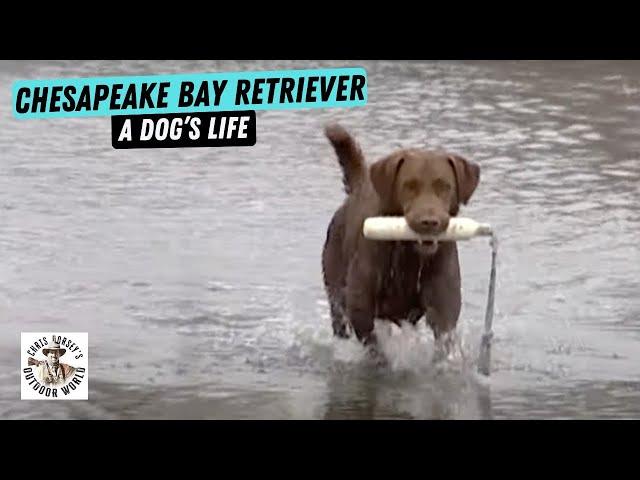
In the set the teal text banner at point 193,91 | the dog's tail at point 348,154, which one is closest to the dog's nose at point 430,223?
the dog's tail at point 348,154

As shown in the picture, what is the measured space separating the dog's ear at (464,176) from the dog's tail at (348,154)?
3.11 ft

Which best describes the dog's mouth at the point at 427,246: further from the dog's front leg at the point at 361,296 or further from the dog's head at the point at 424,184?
the dog's front leg at the point at 361,296

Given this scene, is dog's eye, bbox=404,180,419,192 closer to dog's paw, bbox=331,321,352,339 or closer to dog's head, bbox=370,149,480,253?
dog's head, bbox=370,149,480,253

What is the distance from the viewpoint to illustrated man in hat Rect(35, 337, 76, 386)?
20.9ft

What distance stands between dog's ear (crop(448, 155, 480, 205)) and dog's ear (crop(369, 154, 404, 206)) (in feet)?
0.81

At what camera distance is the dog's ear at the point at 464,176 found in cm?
636

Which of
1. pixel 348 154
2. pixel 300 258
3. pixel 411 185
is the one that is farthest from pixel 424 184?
pixel 300 258

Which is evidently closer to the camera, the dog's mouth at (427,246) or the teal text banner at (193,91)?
the dog's mouth at (427,246)

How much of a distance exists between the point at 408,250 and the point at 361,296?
0.36 m

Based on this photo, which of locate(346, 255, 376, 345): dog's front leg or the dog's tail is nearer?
locate(346, 255, 376, 345): dog's front leg

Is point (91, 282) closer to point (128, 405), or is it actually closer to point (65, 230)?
point (65, 230)

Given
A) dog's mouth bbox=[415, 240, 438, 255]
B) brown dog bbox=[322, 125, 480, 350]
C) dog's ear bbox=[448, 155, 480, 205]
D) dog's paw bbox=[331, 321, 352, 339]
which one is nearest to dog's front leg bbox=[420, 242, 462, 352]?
brown dog bbox=[322, 125, 480, 350]

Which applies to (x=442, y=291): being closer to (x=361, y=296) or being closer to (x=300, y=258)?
(x=361, y=296)

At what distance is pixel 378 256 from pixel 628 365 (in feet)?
4.78
